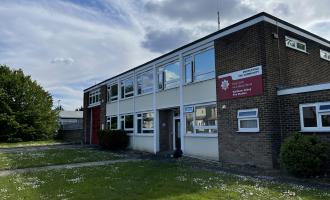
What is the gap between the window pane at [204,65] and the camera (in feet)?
47.5

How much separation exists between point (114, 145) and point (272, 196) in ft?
50.4

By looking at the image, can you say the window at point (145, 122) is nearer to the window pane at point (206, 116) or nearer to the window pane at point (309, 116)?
the window pane at point (206, 116)

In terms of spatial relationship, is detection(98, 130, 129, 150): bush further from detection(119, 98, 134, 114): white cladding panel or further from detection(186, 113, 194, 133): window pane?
detection(186, 113, 194, 133): window pane

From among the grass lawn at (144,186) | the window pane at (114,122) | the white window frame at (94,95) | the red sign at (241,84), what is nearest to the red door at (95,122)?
the white window frame at (94,95)

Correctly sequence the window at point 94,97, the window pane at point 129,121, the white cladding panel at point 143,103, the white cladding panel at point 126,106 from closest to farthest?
1. the white cladding panel at point 143,103
2. the white cladding panel at point 126,106
3. the window pane at point 129,121
4. the window at point 94,97

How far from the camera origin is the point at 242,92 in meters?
12.5

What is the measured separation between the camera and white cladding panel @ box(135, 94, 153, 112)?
19227 millimetres

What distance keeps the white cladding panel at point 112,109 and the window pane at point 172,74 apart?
7378 mm

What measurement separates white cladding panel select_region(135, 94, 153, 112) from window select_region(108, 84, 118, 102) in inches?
156

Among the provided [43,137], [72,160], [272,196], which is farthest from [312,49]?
[43,137]

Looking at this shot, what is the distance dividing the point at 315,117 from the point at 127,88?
1454cm

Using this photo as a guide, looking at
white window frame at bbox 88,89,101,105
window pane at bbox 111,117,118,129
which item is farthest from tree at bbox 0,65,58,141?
window pane at bbox 111,117,118,129

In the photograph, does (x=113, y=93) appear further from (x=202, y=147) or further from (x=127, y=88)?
(x=202, y=147)

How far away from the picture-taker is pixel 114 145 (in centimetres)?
2116
